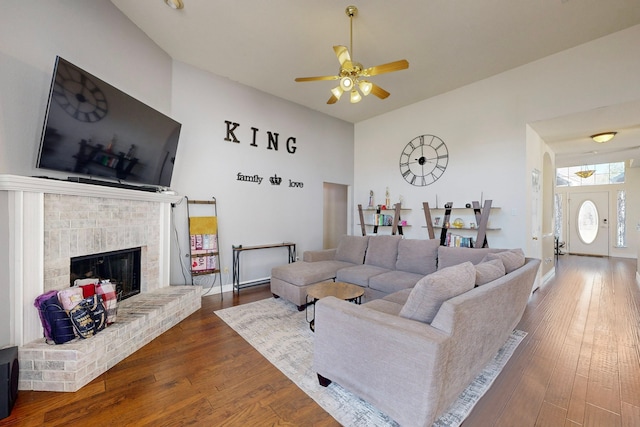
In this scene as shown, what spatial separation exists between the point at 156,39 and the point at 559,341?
225 inches

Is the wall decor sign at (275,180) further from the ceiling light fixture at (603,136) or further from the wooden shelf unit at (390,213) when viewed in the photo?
the ceiling light fixture at (603,136)

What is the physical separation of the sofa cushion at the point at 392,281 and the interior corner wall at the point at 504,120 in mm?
1875

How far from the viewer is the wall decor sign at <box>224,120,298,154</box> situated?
4.35 meters

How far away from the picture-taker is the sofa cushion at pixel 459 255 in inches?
126

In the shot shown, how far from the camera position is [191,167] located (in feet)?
13.0

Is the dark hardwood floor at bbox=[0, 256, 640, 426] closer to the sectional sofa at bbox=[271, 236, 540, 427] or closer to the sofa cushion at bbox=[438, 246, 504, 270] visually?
the sectional sofa at bbox=[271, 236, 540, 427]

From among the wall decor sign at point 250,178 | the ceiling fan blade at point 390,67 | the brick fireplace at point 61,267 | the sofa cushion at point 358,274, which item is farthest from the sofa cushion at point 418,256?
the brick fireplace at point 61,267

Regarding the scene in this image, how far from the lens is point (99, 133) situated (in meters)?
2.50

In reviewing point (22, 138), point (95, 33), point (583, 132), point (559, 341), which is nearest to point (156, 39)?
point (95, 33)

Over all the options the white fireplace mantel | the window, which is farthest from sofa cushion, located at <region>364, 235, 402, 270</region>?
the window

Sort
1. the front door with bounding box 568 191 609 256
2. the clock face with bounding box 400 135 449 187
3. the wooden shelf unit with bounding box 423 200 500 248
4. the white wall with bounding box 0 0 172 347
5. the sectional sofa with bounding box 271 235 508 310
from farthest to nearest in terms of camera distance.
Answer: the front door with bounding box 568 191 609 256 → the clock face with bounding box 400 135 449 187 → the wooden shelf unit with bounding box 423 200 500 248 → the sectional sofa with bounding box 271 235 508 310 → the white wall with bounding box 0 0 172 347

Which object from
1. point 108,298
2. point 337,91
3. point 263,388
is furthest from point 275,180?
point 263,388

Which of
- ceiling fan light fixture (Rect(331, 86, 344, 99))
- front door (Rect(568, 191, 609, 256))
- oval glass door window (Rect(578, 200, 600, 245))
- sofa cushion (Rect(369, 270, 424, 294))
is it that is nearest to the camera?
ceiling fan light fixture (Rect(331, 86, 344, 99))

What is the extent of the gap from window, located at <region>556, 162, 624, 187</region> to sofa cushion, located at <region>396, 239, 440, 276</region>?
8.22 meters
